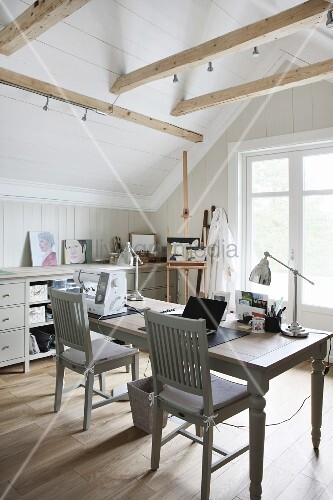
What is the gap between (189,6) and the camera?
10.2 ft

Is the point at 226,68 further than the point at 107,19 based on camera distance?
Yes

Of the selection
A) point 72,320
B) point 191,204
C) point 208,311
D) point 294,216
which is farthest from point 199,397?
point 191,204

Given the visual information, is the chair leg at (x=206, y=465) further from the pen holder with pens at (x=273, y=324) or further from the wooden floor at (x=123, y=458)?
the pen holder with pens at (x=273, y=324)

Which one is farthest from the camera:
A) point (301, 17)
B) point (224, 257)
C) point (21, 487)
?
point (224, 257)

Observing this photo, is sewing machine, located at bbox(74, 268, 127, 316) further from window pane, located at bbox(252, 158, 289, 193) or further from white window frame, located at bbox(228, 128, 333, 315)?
window pane, located at bbox(252, 158, 289, 193)

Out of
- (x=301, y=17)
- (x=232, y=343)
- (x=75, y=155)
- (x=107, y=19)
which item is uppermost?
(x=107, y=19)

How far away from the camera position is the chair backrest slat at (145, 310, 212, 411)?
1.87 m

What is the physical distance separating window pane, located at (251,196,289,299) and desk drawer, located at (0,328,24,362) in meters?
2.55

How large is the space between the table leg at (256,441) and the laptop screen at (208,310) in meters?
0.56

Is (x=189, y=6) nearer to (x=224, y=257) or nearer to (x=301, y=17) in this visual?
(x=301, y=17)

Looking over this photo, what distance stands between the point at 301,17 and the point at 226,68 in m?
1.62

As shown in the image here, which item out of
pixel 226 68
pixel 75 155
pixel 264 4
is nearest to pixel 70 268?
pixel 75 155

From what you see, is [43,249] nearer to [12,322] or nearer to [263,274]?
[12,322]

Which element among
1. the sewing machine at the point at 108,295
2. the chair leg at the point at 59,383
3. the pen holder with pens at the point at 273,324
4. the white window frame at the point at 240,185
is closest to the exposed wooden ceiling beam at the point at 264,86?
the white window frame at the point at 240,185
